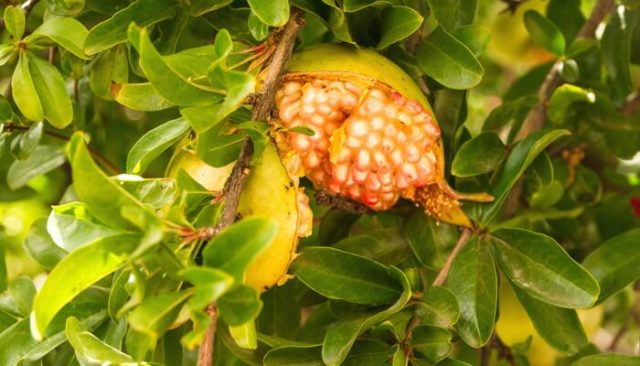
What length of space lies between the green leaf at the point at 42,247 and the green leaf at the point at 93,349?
0.25 meters

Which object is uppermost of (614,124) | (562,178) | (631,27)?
(631,27)

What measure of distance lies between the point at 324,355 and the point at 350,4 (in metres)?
0.32

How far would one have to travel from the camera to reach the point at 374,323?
2.57 feet

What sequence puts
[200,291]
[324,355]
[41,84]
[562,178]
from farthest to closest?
[562,178] → [41,84] → [324,355] → [200,291]

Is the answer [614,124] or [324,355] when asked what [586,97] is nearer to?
[614,124]

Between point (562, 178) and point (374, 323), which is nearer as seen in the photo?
point (374, 323)

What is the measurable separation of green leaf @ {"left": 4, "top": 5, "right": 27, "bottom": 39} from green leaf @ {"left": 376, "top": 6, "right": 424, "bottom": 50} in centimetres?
35

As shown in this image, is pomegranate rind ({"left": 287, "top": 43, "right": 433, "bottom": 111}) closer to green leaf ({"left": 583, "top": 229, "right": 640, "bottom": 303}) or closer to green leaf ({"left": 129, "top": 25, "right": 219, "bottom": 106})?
green leaf ({"left": 129, "top": 25, "right": 219, "bottom": 106})

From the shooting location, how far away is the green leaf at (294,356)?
0.78m

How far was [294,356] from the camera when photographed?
783mm

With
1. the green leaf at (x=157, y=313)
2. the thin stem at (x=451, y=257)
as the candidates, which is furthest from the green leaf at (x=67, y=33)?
the thin stem at (x=451, y=257)

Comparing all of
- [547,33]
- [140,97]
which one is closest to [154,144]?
[140,97]

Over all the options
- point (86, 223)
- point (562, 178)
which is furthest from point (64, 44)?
point (562, 178)

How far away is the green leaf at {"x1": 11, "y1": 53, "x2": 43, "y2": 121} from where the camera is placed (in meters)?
0.82
